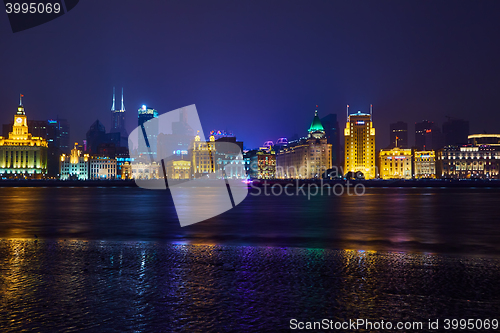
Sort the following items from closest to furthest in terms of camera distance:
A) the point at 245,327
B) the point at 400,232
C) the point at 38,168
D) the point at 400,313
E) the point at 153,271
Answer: the point at 245,327 → the point at 400,313 → the point at 153,271 → the point at 400,232 → the point at 38,168

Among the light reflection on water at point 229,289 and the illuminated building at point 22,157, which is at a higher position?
the illuminated building at point 22,157

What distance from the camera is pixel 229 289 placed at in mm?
7586

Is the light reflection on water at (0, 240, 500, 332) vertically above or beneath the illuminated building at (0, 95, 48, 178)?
beneath

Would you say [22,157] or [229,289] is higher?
[22,157]

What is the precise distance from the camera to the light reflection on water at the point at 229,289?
6070 millimetres

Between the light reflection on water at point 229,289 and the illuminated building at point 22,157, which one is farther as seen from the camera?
the illuminated building at point 22,157

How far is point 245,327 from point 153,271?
3.95 m

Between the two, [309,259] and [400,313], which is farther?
[309,259]

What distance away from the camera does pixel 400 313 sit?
20.4 ft

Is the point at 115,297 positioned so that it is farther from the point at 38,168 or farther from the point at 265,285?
the point at 38,168

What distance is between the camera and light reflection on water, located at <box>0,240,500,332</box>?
6.07 metres

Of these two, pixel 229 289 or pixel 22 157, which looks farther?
pixel 22 157

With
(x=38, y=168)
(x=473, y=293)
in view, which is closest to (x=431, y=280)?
(x=473, y=293)

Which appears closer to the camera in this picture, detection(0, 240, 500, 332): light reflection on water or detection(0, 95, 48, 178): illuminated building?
detection(0, 240, 500, 332): light reflection on water
